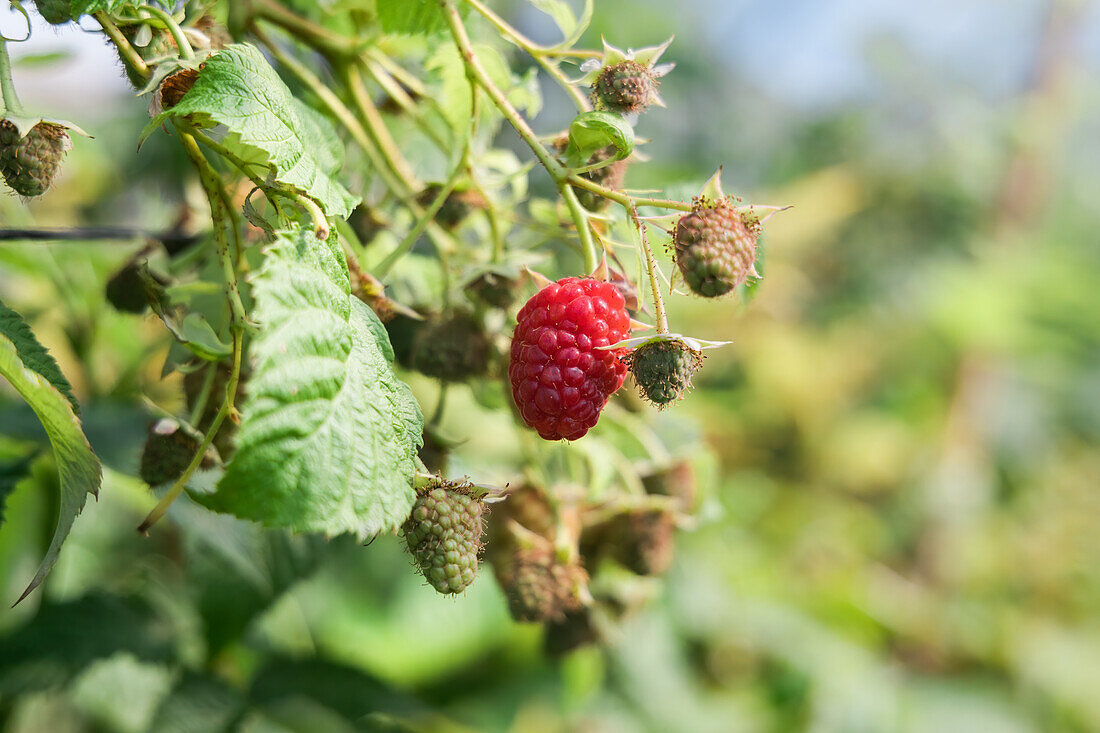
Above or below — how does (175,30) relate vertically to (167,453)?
above

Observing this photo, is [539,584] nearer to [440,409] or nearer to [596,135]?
[440,409]

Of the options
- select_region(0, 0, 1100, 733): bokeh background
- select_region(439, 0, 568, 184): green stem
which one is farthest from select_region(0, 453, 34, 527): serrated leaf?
select_region(439, 0, 568, 184): green stem

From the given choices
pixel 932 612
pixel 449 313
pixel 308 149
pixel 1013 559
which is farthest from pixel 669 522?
pixel 1013 559

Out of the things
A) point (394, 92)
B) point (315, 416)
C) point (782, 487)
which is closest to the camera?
point (315, 416)

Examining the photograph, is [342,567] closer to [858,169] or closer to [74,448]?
[74,448]

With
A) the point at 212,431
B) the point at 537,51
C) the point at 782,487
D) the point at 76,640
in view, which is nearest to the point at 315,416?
the point at 212,431

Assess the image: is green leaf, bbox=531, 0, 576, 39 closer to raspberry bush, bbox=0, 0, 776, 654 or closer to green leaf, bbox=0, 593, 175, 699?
raspberry bush, bbox=0, 0, 776, 654

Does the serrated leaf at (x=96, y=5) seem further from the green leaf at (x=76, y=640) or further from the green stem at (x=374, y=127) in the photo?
the green leaf at (x=76, y=640)
